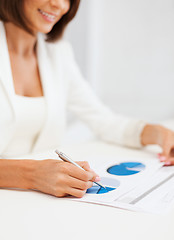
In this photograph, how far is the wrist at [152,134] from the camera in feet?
3.06

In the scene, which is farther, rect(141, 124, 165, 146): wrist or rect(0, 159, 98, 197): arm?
rect(141, 124, 165, 146): wrist

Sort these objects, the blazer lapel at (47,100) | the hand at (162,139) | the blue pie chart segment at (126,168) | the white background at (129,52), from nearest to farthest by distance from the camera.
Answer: the blue pie chart segment at (126,168) → the hand at (162,139) → the blazer lapel at (47,100) → the white background at (129,52)

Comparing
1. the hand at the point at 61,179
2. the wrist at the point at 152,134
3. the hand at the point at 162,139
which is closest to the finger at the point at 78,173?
the hand at the point at 61,179

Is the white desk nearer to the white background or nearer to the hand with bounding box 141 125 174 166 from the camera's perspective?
the hand with bounding box 141 125 174 166

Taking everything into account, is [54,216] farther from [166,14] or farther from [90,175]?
[166,14]

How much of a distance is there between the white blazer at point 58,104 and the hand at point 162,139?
3cm

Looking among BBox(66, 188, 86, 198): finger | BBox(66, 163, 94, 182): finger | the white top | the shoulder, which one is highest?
the shoulder

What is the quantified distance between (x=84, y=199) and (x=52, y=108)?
52 centimetres

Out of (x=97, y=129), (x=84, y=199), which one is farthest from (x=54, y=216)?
(x=97, y=129)

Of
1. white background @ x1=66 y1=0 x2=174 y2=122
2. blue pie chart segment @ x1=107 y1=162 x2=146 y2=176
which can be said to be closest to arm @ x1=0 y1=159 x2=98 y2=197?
blue pie chart segment @ x1=107 y1=162 x2=146 y2=176

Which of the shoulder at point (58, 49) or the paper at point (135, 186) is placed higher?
the shoulder at point (58, 49)

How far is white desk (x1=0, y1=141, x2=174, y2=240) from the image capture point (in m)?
0.44

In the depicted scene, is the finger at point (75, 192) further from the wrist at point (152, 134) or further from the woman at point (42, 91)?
the wrist at point (152, 134)

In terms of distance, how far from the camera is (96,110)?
1.19m
